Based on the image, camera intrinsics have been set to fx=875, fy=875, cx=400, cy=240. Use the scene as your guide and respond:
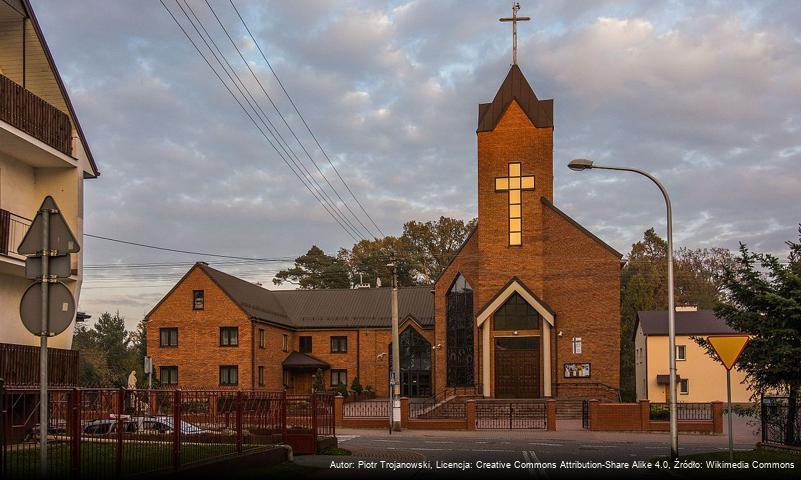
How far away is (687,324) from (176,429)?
46.3 metres

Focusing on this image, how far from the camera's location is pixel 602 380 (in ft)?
148

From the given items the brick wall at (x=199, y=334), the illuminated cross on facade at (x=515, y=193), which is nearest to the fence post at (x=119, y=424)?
the illuminated cross on facade at (x=515, y=193)

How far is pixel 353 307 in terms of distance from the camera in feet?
205

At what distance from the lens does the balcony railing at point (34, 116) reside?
18.2 m

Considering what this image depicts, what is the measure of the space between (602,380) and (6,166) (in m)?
33.1

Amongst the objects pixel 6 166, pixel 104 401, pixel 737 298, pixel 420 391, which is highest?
pixel 6 166

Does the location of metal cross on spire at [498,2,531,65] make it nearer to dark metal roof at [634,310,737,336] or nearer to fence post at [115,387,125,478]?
dark metal roof at [634,310,737,336]

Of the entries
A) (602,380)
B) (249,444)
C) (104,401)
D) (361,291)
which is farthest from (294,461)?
(361,291)

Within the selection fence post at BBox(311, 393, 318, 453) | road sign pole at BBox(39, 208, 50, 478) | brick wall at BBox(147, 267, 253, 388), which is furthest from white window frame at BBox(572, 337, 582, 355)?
road sign pole at BBox(39, 208, 50, 478)

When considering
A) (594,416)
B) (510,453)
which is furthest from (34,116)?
(594,416)

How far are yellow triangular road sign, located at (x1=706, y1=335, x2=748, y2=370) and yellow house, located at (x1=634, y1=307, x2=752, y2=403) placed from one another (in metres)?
35.7

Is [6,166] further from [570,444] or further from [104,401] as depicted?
[570,444]

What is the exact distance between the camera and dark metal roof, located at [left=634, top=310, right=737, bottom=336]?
53.4 meters

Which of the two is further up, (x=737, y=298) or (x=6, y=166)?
(x=6, y=166)
